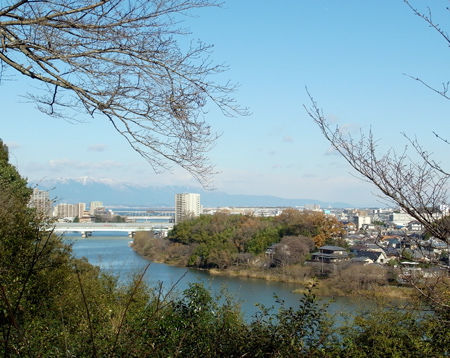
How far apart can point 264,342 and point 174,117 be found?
51.4 inches

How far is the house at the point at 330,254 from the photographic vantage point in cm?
1569

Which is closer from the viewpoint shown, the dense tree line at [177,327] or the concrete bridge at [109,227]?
the dense tree line at [177,327]

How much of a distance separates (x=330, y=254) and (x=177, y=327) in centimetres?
1449

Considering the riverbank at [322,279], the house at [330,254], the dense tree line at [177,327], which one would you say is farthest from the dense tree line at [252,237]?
the dense tree line at [177,327]

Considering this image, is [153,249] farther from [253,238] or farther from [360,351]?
[360,351]

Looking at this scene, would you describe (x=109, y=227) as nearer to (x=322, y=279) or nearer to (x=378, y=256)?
(x=322, y=279)

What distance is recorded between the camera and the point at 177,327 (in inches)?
117

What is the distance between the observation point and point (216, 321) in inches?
127

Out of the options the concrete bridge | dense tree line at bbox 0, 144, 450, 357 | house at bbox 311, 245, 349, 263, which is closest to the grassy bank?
house at bbox 311, 245, 349, 263

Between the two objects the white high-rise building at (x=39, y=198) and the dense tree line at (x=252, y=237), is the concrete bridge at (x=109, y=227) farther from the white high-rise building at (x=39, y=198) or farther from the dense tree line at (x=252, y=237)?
the white high-rise building at (x=39, y=198)

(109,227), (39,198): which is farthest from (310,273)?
(109,227)

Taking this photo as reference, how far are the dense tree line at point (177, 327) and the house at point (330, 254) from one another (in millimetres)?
11965

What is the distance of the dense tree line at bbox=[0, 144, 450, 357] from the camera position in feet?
7.05

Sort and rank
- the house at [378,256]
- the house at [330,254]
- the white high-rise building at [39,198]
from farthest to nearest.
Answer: the house at [330,254]
the white high-rise building at [39,198]
the house at [378,256]
